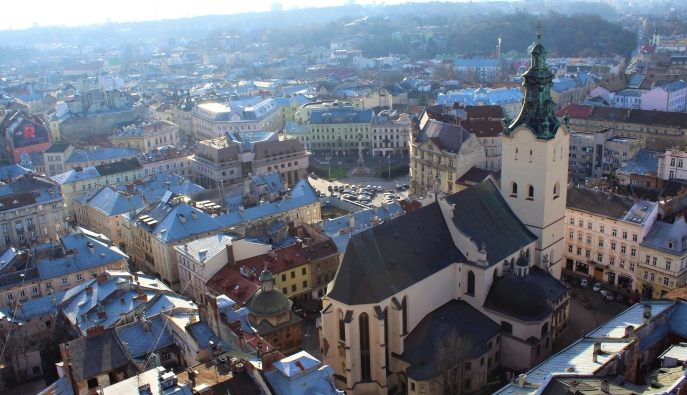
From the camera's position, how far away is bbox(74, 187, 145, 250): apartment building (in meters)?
79.6

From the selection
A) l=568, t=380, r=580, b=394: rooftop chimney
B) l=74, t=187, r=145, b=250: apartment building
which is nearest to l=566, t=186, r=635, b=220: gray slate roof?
l=568, t=380, r=580, b=394: rooftop chimney

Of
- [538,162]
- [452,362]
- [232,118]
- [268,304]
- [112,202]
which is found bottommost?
[452,362]

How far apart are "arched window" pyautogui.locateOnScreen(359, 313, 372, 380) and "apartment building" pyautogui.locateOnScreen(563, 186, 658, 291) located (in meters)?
28.7

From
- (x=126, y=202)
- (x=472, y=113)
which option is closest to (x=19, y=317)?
(x=126, y=202)

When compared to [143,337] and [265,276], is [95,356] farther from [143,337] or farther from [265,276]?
[265,276]

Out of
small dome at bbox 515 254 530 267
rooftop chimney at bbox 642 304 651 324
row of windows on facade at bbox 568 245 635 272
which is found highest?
small dome at bbox 515 254 530 267

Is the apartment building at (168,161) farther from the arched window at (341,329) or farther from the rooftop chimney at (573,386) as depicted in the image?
the rooftop chimney at (573,386)

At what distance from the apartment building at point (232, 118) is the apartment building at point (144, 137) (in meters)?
12.5

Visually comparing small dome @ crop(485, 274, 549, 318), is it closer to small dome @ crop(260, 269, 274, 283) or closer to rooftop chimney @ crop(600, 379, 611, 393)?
rooftop chimney @ crop(600, 379, 611, 393)

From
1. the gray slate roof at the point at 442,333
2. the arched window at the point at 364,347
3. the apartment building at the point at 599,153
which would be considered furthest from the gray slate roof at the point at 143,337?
the apartment building at the point at 599,153

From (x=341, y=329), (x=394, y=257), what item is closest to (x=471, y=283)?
(x=394, y=257)

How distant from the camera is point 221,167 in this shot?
3930 inches

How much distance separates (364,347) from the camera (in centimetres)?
4744

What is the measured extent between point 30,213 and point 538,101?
186 feet
